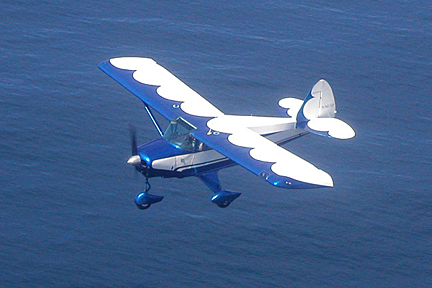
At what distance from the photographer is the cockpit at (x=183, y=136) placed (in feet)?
207

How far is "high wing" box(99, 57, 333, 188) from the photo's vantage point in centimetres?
5775

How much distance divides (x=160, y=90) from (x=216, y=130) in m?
7.73

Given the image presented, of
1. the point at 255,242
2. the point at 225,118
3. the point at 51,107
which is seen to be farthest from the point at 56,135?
the point at 225,118

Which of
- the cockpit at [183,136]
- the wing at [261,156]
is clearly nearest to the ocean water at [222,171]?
the cockpit at [183,136]

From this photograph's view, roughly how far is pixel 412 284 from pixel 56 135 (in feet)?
126

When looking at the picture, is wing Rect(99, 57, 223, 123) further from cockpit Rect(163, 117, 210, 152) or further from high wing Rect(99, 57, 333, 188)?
cockpit Rect(163, 117, 210, 152)

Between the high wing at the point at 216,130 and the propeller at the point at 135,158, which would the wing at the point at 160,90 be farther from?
the propeller at the point at 135,158

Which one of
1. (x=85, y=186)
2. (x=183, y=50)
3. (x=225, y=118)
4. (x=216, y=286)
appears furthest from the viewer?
(x=183, y=50)

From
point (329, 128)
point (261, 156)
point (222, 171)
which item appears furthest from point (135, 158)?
point (222, 171)

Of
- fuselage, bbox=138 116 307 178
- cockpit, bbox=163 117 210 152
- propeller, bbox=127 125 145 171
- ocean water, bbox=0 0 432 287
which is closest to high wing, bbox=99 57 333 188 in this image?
cockpit, bbox=163 117 210 152

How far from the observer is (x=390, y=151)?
94.1m

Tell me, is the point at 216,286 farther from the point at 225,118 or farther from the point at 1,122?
the point at 1,122

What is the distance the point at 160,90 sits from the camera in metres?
68.8

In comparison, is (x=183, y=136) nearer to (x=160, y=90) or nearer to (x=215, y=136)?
(x=215, y=136)
